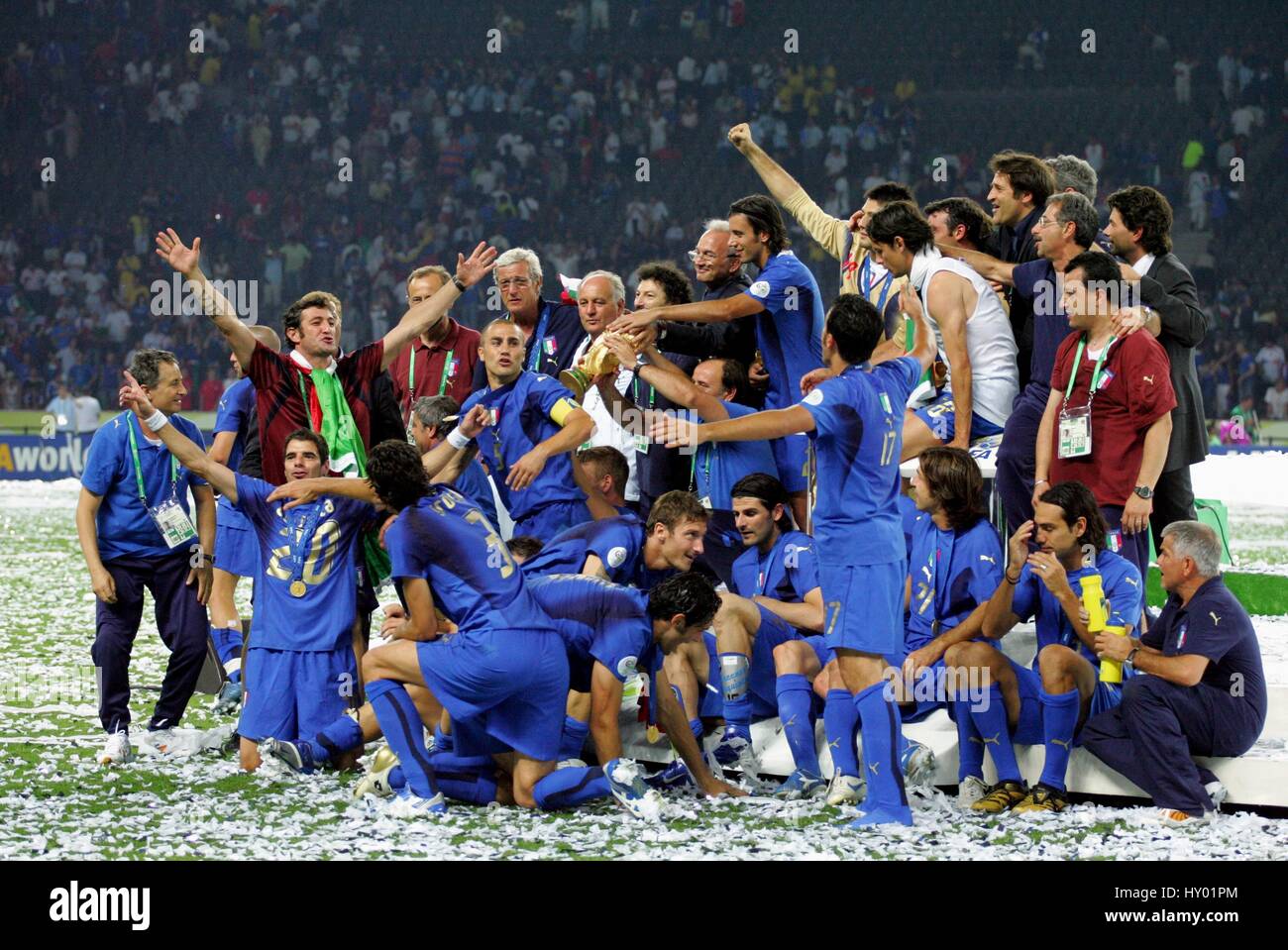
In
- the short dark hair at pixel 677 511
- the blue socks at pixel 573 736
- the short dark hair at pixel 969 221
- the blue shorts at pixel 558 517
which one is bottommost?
the blue socks at pixel 573 736

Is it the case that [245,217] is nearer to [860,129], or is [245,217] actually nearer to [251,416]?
[860,129]

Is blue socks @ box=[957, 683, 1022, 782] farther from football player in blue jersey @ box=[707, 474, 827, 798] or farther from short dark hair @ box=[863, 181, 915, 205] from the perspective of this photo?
short dark hair @ box=[863, 181, 915, 205]

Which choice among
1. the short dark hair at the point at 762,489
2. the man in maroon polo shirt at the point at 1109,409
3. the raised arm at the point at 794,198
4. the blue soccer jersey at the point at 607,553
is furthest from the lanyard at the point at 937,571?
the raised arm at the point at 794,198

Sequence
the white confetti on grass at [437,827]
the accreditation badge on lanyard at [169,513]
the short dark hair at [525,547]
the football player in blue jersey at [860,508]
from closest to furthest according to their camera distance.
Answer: the white confetti on grass at [437,827] → the football player in blue jersey at [860,508] → the short dark hair at [525,547] → the accreditation badge on lanyard at [169,513]

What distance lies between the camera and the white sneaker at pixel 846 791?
240 inches

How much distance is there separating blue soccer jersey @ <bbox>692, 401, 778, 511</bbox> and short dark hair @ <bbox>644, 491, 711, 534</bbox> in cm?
98

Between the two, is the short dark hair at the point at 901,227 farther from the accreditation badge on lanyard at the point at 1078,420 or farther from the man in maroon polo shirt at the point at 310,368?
the man in maroon polo shirt at the point at 310,368

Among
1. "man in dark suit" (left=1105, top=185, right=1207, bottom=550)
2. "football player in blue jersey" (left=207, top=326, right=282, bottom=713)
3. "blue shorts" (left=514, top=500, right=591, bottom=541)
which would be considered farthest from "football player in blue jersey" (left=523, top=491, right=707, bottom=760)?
"man in dark suit" (left=1105, top=185, right=1207, bottom=550)

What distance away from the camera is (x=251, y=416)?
27.1ft

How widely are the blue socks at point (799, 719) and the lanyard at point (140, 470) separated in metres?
2.99

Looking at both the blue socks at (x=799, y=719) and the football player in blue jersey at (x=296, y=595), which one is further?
the football player in blue jersey at (x=296, y=595)

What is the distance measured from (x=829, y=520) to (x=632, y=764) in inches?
45.4

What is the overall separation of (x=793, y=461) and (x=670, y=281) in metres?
1.03

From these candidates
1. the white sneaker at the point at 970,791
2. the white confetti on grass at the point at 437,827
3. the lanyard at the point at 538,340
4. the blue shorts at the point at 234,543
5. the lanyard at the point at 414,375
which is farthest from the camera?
the lanyard at the point at 414,375
